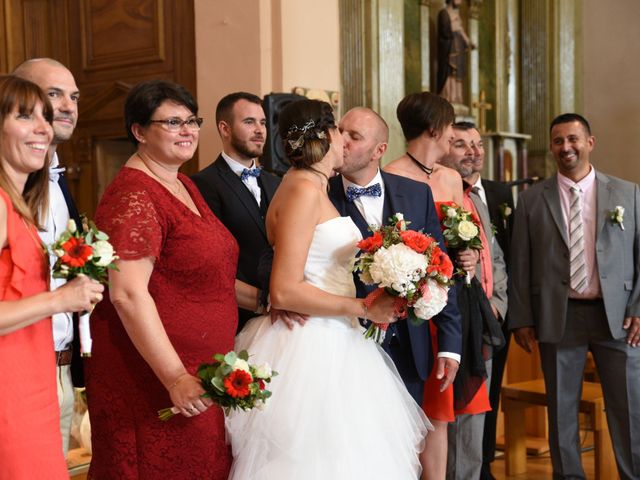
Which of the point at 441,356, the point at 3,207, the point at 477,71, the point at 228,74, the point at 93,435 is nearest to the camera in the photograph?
the point at 3,207

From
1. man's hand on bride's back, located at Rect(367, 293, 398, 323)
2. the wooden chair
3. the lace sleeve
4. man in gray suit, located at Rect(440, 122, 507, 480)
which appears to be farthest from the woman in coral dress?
the wooden chair

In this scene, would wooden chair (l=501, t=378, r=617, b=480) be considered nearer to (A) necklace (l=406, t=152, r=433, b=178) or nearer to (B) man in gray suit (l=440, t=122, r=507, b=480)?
(B) man in gray suit (l=440, t=122, r=507, b=480)

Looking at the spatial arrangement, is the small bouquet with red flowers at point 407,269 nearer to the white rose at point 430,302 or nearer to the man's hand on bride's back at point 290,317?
the white rose at point 430,302

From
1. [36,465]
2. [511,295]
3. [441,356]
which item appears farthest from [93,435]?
[511,295]

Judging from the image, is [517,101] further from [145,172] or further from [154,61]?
[145,172]

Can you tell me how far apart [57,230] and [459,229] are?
1856 mm

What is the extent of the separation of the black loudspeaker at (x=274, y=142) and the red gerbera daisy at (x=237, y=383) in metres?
3.18

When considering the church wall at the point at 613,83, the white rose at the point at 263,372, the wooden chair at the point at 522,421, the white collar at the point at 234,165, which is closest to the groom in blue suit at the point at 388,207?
the white collar at the point at 234,165

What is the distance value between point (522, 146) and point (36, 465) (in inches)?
318

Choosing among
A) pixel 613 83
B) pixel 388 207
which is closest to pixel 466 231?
pixel 388 207

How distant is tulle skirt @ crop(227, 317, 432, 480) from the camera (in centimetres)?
310

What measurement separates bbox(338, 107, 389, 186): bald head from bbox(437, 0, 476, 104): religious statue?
5349 mm

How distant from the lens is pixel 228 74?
7.48 meters

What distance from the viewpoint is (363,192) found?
387cm
